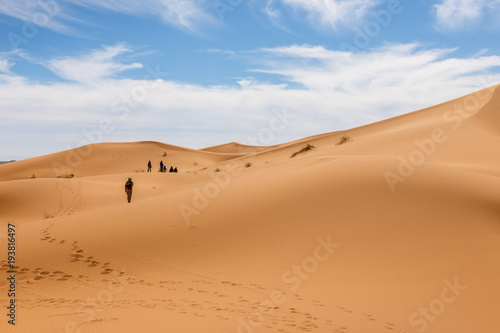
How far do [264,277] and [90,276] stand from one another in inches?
127

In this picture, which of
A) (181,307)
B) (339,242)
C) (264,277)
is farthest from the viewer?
(339,242)

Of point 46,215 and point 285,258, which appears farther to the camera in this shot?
point 46,215

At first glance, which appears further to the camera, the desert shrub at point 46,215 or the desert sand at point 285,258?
the desert shrub at point 46,215

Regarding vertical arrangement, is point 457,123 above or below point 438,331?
above

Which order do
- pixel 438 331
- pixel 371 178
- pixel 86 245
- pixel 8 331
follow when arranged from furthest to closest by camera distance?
pixel 371 178, pixel 86 245, pixel 438 331, pixel 8 331

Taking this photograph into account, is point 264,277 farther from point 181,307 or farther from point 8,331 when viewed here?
point 8,331

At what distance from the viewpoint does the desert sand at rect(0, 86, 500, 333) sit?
559 cm

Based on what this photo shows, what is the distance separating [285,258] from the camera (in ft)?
25.9

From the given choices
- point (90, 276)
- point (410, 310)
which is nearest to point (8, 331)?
point (90, 276)

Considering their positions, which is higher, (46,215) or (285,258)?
(46,215)

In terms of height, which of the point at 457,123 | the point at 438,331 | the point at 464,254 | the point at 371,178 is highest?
the point at 457,123

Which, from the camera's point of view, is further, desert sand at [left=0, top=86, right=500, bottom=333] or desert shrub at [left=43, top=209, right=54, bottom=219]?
desert shrub at [left=43, top=209, right=54, bottom=219]

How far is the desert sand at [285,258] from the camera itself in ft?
18.4

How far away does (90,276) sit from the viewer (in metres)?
7.46
